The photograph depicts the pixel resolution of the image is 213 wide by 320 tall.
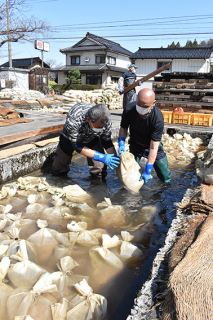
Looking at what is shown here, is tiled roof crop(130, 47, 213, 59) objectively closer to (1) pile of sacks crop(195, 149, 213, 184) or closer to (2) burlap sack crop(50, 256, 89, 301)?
(1) pile of sacks crop(195, 149, 213, 184)

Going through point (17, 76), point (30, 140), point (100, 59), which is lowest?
point (30, 140)

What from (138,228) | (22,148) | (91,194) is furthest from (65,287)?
(22,148)

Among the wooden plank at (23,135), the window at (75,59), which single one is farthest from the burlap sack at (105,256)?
the window at (75,59)

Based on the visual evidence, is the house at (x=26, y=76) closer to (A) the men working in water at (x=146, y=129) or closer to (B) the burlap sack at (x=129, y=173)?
(A) the men working in water at (x=146, y=129)

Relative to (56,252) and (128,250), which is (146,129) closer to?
(128,250)

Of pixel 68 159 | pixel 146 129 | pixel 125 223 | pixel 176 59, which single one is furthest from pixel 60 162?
pixel 176 59

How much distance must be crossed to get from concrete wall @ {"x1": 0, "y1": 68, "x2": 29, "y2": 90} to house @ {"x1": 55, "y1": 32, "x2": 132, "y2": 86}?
6.48 meters

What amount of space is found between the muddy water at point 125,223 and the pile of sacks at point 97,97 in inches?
225

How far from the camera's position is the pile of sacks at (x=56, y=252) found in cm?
164

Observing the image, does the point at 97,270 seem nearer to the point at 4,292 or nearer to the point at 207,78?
the point at 4,292

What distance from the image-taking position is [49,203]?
3.28 m

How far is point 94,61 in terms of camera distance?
33594mm

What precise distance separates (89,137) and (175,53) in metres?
26.4

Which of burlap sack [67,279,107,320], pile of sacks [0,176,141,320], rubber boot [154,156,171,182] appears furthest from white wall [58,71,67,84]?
burlap sack [67,279,107,320]
